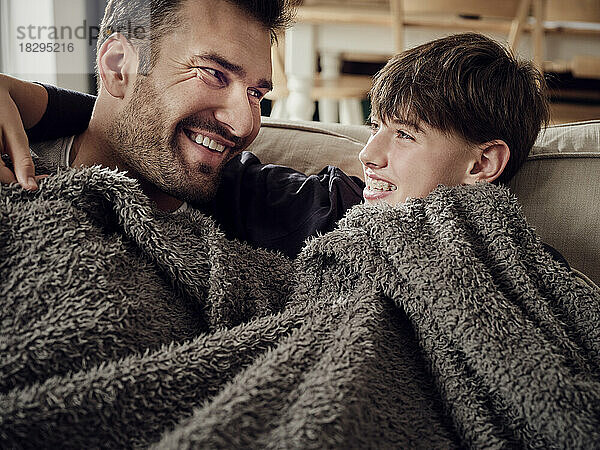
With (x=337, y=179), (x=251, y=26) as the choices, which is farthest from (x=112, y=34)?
(x=337, y=179)

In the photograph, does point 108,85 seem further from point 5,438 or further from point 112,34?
point 5,438

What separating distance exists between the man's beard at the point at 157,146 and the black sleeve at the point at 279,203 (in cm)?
7

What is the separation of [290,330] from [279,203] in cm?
33

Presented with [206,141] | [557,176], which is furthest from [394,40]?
[206,141]

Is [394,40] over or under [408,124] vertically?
over

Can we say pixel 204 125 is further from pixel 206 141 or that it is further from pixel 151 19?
pixel 151 19

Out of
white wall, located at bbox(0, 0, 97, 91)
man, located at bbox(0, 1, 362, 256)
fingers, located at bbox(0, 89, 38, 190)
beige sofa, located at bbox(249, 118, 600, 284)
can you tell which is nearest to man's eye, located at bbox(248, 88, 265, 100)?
man, located at bbox(0, 1, 362, 256)

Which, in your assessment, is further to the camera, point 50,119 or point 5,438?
point 50,119

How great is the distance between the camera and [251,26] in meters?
0.99

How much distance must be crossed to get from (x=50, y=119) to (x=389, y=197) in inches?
22.2

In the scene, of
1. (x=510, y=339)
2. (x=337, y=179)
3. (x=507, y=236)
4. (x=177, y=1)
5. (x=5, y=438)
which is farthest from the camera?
(x=337, y=179)

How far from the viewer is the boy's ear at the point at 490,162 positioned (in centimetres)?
99

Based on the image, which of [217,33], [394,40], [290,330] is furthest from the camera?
[394,40]

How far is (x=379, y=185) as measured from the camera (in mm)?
999
